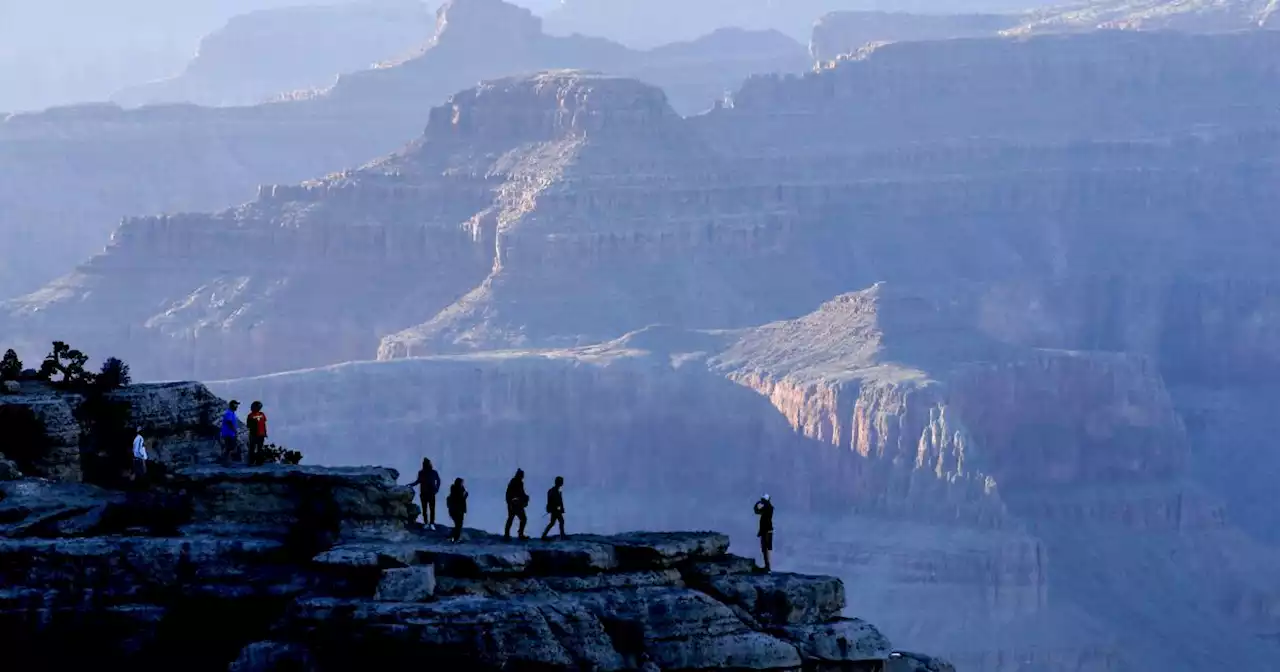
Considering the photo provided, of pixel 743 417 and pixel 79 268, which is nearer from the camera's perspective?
pixel 743 417

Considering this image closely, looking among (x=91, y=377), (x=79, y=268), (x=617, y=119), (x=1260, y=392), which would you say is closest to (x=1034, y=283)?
(x=1260, y=392)

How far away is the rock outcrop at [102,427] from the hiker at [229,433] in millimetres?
428

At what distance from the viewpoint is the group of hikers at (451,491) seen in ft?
163

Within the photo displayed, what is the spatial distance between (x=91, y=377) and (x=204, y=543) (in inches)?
374

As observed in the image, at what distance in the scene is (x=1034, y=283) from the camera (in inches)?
7259

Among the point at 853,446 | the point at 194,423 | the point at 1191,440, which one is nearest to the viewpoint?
the point at 194,423

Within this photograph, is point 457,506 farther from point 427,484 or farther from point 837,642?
point 837,642

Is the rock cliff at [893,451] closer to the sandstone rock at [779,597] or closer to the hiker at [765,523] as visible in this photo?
the hiker at [765,523]

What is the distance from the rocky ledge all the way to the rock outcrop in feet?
12.2

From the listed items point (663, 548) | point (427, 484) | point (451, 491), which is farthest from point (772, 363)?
point (663, 548)

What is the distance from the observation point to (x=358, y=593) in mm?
46500

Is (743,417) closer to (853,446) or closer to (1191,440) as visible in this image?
(853,446)

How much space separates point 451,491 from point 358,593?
3.99 m

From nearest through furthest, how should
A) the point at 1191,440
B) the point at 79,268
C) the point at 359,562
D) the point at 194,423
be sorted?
the point at 359,562 < the point at 194,423 < the point at 1191,440 < the point at 79,268
